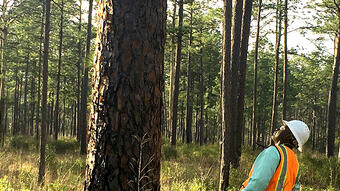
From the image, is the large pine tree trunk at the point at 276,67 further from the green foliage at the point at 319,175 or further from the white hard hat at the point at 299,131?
the white hard hat at the point at 299,131

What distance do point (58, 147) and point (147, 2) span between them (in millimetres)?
15641

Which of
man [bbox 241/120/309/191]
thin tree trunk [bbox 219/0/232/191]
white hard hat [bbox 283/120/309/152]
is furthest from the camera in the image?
thin tree trunk [bbox 219/0/232/191]

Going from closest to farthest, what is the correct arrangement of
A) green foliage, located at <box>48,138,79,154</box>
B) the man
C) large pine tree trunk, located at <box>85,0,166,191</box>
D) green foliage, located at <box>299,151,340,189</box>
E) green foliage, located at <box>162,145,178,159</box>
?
large pine tree trunk, located at <box>85,0,166,191</box> → the man → green foliage, located at <box>299,151,340,189</box> → green foliage, located at <box>162,145,178,159</box> → green foliage, located at <box>48,138,79,154</box>

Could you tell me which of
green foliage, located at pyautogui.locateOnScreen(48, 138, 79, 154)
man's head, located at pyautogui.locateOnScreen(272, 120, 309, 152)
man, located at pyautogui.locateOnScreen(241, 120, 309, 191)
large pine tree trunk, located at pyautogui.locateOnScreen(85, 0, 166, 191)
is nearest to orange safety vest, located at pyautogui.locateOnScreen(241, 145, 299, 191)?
man, located at pyautogui.locateOnScreen(241, 120, 309, 191)

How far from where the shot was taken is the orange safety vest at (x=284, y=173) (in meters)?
2.26

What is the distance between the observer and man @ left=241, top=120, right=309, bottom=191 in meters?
2.21

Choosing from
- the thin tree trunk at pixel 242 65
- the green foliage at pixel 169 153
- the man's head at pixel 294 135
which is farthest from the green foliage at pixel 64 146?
the man's head at pixel 294 135

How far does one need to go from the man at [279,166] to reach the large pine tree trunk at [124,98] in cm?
93

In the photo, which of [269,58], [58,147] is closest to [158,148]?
[58,147]

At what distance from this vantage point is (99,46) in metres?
1.84

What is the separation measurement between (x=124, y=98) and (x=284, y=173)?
1.50 metres

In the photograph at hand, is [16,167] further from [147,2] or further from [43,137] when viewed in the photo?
[147,2]

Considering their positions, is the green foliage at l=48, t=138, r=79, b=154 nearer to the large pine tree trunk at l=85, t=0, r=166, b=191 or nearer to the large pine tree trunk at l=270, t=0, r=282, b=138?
the large pine tree trunk at l=270, t=0, r=282, b=138

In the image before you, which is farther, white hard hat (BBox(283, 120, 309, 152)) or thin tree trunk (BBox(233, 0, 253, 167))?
thin tree trunk (BBox(233, 0, 253, 167))
